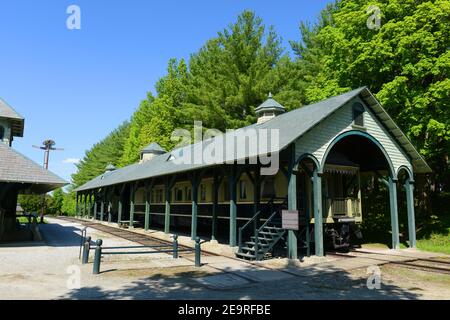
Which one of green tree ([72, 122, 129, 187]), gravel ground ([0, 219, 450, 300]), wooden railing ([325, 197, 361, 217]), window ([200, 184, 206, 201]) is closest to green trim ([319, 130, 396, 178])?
wooden railing ([325, 197, 361, 217])

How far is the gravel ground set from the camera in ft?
27.1

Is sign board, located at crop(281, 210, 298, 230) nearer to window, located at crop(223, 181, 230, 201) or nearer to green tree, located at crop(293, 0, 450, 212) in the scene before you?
window, located at crop(223, 181, 230, 201)

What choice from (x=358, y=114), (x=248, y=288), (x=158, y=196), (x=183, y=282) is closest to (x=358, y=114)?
(x=358, y=114)

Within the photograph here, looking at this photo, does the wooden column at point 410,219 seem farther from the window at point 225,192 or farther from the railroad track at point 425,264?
the window at point 225,192

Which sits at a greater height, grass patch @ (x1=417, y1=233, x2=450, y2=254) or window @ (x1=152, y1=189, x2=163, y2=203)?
window @ (x1=152, y1=189, x2=163, y2=203)

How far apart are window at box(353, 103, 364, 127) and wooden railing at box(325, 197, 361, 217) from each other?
3.68 metres

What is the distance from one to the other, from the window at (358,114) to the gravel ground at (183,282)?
6498 millimetres

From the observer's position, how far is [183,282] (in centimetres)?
971

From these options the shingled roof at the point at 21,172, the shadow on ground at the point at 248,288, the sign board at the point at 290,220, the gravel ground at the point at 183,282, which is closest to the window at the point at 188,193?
the shingled roof at the point at 21,172

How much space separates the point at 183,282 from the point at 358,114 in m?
10.8

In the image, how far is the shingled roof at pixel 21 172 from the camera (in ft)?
51.1

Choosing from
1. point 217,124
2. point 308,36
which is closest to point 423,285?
point 217,124
